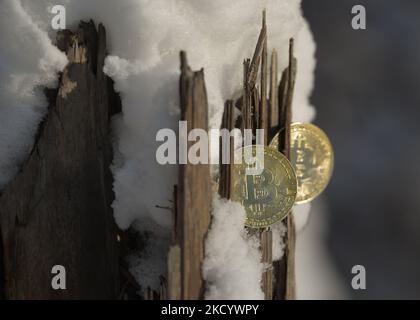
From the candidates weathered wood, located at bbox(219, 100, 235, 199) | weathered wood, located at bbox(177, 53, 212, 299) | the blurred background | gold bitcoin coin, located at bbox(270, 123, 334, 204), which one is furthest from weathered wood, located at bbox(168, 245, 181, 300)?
the blurred background

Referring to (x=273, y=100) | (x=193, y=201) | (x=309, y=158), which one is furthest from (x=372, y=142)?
(x=193, y=201)

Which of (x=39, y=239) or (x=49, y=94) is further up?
(x=49, y=94)

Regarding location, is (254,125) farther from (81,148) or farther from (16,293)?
(16,293)

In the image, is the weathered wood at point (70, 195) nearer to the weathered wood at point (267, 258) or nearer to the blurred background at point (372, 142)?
the weathered wood at point (267, 258)

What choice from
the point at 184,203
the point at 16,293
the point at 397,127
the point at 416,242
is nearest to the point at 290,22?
the point at 184,203

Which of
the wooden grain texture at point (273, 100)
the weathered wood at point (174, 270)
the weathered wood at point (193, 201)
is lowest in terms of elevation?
the weathered wood at point (174, 270)

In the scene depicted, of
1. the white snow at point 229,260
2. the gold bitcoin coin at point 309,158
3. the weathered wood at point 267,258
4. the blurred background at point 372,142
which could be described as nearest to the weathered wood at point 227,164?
the white snow at point 229,260

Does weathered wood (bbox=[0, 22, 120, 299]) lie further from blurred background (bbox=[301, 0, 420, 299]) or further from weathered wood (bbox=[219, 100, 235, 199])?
blurred background (bbox=[301, 0, 420, 299])
